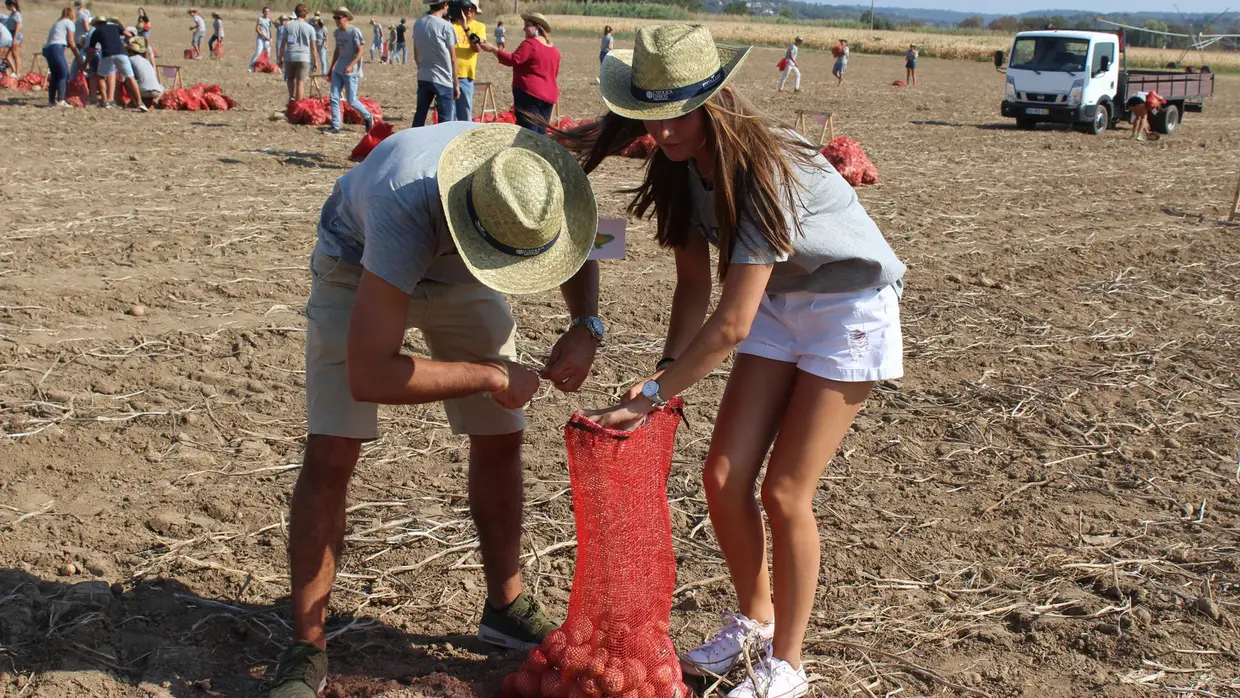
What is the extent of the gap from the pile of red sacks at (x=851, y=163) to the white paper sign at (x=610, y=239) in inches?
336

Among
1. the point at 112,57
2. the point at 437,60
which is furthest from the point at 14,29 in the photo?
the point at 437,60

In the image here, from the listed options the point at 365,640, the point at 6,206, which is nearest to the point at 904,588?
the point at 365,640

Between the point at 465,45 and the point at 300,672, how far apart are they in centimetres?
1067

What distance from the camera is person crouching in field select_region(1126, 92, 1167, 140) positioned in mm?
19047

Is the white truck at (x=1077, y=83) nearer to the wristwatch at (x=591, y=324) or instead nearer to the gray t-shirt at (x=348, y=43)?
the gray t-shirt at (x=348, y=43)

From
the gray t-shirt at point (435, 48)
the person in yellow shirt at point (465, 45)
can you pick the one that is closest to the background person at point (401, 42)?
the person in yellow shirt at point (465, 45)

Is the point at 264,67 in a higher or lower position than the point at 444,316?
lower

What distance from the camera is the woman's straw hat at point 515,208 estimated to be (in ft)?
8.10

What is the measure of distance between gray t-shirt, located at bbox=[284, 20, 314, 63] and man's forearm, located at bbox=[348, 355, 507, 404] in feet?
45.3

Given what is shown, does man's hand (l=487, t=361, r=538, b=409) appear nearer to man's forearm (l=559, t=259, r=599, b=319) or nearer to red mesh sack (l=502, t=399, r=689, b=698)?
red mesh sack (l=502, t=399, r=689, b=698)

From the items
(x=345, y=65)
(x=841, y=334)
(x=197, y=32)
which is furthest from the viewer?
(x=197, y=32)

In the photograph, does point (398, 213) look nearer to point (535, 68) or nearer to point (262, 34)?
point (535, 68)

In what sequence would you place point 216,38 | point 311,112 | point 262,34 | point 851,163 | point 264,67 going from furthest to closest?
point 216,38, point 264,67, point 262,34, point 311,112, point 851,163

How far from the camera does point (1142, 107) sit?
62.2 feet
